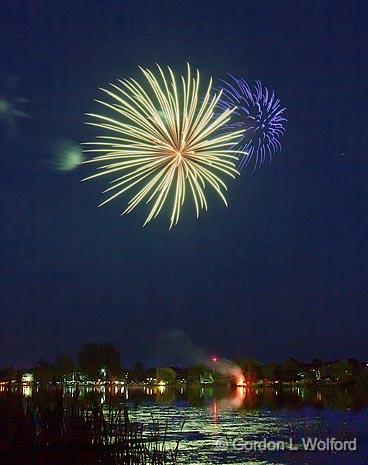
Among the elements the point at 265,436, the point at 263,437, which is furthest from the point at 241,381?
the point at 263,437

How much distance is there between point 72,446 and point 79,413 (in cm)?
173

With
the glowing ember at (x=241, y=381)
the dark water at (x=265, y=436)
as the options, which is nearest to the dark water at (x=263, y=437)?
the dark water at (x=265, y=436)

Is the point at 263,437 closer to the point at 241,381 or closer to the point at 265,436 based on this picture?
the point at 265,436

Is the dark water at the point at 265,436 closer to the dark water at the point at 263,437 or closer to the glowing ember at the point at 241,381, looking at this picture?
the dark water at the point at 263,437

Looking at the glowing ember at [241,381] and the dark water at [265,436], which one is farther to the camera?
the glowing ember at [241,381]

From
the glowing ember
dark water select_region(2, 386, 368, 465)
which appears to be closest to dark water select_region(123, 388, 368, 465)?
dark water select_region(2, 386, 368, 465)

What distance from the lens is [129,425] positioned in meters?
19.7

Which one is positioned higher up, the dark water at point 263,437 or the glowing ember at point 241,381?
the dark water at point 263,437

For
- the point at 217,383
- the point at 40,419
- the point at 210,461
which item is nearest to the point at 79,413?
the point at 40,419

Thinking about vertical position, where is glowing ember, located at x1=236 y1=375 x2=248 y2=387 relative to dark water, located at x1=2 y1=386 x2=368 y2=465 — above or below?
below

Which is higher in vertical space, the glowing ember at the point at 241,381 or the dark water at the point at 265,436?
the dark water at the point at 265,436

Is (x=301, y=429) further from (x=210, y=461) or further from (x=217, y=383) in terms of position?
(x=217, y=383)

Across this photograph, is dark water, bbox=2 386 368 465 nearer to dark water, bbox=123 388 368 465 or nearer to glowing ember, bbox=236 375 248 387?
dark water, bbox=123 388 368 465

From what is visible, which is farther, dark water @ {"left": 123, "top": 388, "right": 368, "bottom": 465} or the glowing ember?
the glowing ember
